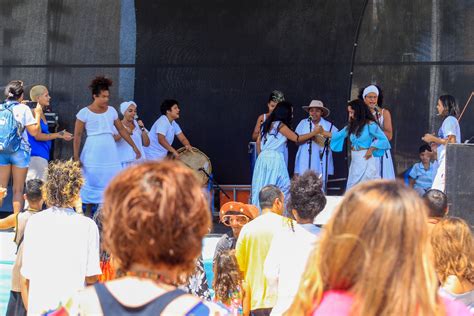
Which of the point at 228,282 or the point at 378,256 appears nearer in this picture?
the point at 378,256

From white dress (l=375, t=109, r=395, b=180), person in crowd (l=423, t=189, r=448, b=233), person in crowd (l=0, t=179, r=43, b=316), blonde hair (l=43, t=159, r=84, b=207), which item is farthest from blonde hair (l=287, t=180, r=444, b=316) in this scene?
white dress (l=375, t=109, r=395, b=180)

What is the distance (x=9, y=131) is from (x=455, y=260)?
6216 mm

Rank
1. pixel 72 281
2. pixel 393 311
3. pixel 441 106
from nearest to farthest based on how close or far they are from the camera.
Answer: pixel 393 311 < pixel 72 281 < pixel 441 106

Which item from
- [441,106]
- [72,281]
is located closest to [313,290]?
[72,281]

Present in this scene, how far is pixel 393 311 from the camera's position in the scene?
1985 millimetres

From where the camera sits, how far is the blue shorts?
8.80 m

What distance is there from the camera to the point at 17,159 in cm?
884

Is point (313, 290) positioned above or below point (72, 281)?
above

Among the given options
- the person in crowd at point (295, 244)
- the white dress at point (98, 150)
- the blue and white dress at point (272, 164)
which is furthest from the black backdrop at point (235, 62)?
the person in crowd at point (295, 244)

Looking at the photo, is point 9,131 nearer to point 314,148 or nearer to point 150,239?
point 314,148

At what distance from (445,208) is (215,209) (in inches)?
271

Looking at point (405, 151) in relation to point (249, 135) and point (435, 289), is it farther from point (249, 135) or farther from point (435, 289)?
point (435, 289)

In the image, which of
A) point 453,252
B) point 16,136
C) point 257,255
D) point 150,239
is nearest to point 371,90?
point 16,136

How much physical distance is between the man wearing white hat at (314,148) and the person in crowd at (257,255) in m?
5.61
